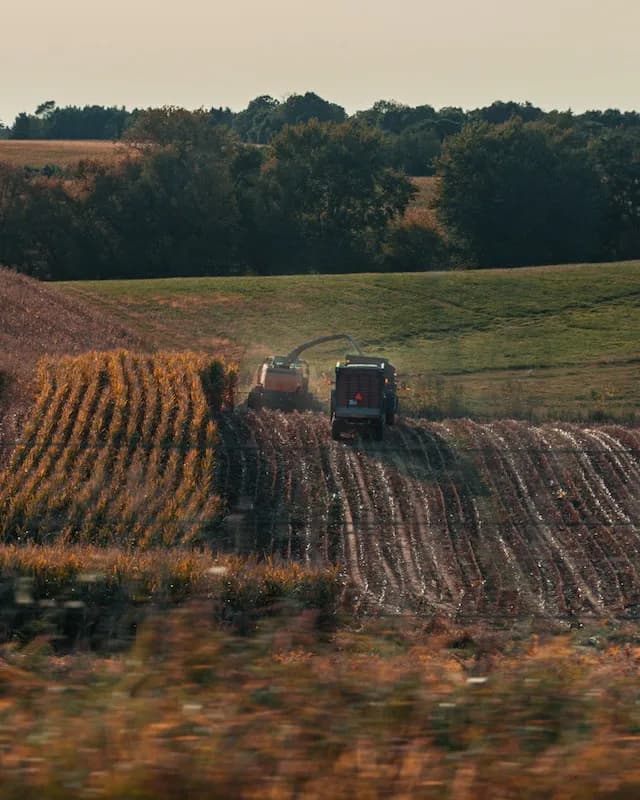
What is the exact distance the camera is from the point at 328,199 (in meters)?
75.2

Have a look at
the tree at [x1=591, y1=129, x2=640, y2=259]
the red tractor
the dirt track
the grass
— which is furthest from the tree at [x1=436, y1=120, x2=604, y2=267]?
the dirt track

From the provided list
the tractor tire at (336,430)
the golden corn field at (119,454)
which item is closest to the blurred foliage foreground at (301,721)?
the golden corn field at (119,454)

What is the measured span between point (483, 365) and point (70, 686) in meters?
41.2

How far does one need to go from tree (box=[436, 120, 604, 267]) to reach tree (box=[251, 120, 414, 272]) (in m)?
3.60

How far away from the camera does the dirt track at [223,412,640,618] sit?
18484mm

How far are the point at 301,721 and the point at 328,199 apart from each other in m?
71.5

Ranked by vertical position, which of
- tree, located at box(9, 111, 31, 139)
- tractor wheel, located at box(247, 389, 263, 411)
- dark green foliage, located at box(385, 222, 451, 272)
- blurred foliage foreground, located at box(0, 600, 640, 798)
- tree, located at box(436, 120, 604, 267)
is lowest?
tractor wheel, located at box(247, 389, 263, 411)

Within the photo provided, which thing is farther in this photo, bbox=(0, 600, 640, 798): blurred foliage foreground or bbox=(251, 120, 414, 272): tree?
bbox=(251, 120, 414, 272): tree

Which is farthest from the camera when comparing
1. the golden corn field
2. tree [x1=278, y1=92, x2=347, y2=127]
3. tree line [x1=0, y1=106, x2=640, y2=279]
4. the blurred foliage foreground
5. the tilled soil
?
tree [x1=278, y1=92, x2=347, y2=127]

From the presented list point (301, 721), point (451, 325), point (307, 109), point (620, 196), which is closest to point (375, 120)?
point (307, 109)

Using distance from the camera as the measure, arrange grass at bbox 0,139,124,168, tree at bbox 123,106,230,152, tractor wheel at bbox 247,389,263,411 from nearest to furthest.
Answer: tractor wheel at bbox 247,389,263,411 < tree at bbox 123,106,230,152 < grass at bbox 0,139,124,168

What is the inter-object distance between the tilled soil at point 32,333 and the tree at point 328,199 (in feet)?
73.1

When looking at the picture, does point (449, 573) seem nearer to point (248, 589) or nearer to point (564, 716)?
point (248, 589)

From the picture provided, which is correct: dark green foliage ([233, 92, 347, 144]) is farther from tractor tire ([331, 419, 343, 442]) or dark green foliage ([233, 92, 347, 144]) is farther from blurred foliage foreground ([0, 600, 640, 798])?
blurred foliage foreground ([0, 600, 640, 798])
